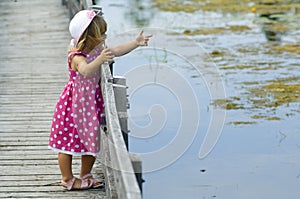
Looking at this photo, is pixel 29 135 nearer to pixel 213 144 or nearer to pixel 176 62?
pixel 213 144

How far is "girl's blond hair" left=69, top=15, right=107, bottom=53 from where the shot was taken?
441cm

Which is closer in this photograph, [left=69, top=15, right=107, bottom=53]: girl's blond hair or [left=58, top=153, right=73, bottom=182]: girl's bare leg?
[left=69, top=15, right=107, bottom=53]: girl's blond hair

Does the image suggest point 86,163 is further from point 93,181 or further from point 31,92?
point 31,92

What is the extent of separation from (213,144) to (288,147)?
653mm

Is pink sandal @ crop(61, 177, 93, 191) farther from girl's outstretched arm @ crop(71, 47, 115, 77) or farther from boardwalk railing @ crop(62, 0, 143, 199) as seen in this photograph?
girl's outstretched arm @ crop(71, 47, 115, 77)

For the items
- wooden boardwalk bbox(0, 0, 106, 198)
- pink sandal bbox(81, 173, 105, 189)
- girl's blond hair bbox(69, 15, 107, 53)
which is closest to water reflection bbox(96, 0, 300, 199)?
wooden boardwalk bbox(0, 0, 106, 198)

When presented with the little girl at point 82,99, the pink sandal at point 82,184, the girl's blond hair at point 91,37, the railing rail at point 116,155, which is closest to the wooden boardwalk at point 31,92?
the pink sandal at point 82,184

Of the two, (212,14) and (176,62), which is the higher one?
(212,14)

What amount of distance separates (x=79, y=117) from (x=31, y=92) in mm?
2847

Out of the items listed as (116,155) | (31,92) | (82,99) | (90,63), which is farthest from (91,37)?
(31,92)

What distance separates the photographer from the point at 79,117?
448 centimetres

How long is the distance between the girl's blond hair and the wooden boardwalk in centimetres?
78

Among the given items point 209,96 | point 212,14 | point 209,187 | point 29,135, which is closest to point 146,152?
point 209,187

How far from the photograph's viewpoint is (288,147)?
24.2 ft
